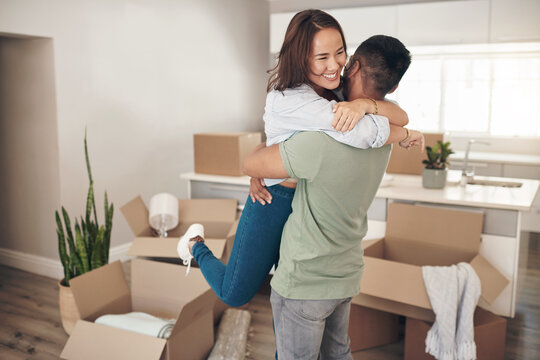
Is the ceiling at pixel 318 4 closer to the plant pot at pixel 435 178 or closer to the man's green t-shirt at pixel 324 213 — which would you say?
the plant pot at pixel 435 178

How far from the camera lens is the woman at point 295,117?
1126mm

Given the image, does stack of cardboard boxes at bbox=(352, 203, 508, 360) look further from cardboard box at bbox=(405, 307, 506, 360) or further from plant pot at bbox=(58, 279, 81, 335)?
plant pot at bbox=(58, 279, 81, 335)

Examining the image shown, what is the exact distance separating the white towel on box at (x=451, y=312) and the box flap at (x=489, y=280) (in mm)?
77

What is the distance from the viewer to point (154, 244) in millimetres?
2547

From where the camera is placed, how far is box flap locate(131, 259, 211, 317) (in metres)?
2.39

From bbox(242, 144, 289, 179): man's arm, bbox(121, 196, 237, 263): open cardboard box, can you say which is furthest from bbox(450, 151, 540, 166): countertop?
bbox(242, 144, 289, 179): man's arm

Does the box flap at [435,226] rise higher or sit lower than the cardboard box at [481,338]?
higher

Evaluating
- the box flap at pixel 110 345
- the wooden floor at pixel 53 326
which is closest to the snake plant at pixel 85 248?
the wooden floor at pixel 53 326

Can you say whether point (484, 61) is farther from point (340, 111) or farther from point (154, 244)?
point (340, 111)

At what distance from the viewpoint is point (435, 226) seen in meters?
2.43

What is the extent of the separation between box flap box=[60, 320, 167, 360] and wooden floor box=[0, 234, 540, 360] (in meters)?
0.50

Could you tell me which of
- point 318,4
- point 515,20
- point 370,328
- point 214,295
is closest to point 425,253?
point 370,328

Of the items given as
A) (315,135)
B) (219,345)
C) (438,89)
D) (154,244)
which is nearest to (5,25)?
(154,244)

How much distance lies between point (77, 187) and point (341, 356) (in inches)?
107
